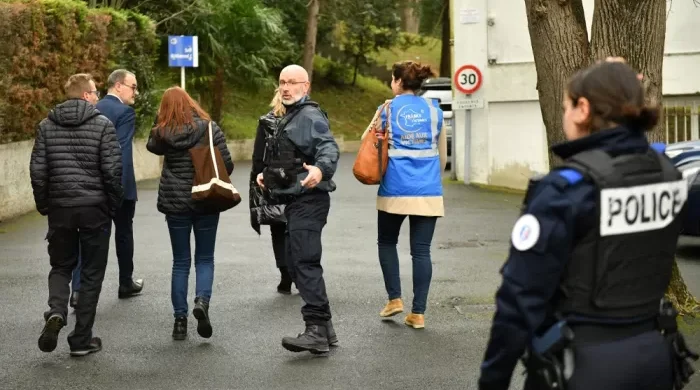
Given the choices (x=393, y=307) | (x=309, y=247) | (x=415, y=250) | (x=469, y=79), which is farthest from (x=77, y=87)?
(x=469, y=79)

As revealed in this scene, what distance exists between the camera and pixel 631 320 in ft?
11.2

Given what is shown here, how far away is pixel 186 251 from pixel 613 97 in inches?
198

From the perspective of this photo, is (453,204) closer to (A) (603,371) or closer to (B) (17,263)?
(B) (17,263)

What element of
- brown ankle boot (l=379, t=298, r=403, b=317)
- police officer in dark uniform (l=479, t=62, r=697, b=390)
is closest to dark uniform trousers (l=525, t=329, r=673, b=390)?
police officer in dark uniform (l=479, t=62, r=697, b=390)

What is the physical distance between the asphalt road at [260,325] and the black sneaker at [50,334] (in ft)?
0.35

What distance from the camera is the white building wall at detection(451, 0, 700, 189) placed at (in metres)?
20.0

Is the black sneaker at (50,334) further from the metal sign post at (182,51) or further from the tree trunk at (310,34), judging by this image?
the tree trunk at (310,34)

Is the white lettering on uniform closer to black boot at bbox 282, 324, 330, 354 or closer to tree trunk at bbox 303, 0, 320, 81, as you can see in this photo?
black boot at bbox 282, 324, 330, 354

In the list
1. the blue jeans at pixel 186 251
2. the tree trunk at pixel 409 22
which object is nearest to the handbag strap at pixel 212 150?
the blue jeans at pixel 186 251

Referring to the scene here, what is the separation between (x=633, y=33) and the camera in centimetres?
812

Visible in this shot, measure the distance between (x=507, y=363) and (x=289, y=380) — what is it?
11.5 feet

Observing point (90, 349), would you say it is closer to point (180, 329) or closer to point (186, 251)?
point (180, 329)

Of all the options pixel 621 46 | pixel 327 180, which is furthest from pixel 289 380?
pixel 621 46

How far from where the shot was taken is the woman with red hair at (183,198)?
7.91 metres
